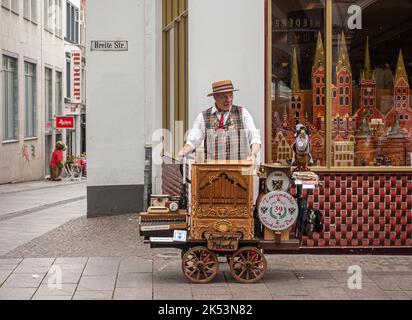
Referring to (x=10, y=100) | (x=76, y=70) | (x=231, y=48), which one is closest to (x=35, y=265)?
(x=231, y=48)

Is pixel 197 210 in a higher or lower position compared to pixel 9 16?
lower

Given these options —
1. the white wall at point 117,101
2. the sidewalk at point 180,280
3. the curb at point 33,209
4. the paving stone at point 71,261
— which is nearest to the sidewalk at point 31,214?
the curb at point 33,209

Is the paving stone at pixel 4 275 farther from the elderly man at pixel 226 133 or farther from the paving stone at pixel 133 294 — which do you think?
the elderly man at pixel 226 133

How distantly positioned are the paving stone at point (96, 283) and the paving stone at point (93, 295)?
0.15m

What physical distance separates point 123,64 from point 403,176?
21.7ft

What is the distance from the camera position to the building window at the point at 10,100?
32.3 m

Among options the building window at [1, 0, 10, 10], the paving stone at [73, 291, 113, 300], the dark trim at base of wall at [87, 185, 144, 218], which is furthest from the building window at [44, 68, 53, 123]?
the paving stone at [73, 291, 113, 300]

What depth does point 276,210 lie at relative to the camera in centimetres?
888

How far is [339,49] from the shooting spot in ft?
35.3

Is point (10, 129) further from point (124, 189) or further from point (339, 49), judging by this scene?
point (339, 49)

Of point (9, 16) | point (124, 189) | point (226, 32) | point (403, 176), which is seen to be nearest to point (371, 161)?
point (403, 176)

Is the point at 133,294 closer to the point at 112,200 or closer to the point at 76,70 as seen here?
the point at 112,200

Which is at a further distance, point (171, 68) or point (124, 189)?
point (124, 189)

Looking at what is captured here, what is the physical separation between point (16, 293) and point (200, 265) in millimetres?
1809
